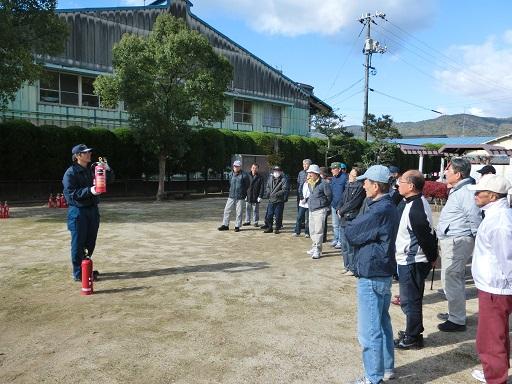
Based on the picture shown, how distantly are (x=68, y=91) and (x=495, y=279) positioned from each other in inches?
883

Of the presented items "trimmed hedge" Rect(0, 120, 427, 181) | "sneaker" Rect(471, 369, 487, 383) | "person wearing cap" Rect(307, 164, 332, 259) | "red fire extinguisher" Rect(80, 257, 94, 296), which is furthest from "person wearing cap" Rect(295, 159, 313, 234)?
"trimmed hedge" Rect(0, 120, 427, 181)

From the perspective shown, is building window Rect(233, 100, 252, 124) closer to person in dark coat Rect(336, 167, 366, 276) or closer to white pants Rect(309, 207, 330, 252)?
white pants Rect(309, 207, 330, 252)

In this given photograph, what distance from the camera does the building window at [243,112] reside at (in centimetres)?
2926

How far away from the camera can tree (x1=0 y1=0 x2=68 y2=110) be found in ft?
39.5

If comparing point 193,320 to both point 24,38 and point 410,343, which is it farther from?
point 24,38

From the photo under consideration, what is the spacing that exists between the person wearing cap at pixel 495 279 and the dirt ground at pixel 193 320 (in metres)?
→ 0.56

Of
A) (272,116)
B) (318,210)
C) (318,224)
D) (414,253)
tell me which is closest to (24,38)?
(318,210)

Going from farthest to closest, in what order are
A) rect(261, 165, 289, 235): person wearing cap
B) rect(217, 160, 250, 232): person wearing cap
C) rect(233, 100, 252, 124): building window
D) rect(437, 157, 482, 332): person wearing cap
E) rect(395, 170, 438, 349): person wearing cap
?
rect(233, 100, 252, 124): building window < rect(217, 160, 250, 232): person wearing cap < rect(261, 165, 289, 235): person wearing cap < rect(437, 157, 482, 332): person wearing cap < rect(395, 170, 438, 349): person wearing cap

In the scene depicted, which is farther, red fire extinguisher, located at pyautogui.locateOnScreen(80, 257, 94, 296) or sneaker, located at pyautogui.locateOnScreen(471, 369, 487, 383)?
red fire extinguisher, located at pyautogui.locateOnScreen(80, 257, 94, 296)

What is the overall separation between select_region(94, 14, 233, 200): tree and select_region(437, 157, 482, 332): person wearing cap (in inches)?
541

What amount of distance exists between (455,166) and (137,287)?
4.40 meters

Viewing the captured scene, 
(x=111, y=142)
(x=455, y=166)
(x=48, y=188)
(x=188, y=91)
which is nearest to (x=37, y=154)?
(x=48, y=188)

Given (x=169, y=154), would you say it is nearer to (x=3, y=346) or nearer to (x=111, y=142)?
(x=111, y=142)

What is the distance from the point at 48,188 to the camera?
17562mm
